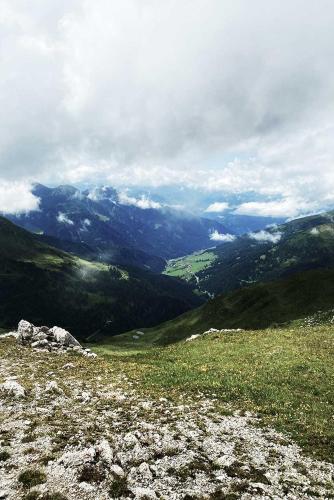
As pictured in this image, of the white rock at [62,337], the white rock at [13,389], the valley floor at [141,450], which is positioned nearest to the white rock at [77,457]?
the valley floor at [141,450]

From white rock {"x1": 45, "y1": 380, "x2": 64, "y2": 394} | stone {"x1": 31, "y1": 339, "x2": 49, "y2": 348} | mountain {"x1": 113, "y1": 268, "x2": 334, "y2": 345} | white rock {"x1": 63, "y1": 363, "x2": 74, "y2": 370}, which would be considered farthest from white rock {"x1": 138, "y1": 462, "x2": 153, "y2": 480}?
mountain {"x1": 113, "y1": 268, "x2": 334, "y2": 345}

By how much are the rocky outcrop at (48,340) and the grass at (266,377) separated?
7.80 metres

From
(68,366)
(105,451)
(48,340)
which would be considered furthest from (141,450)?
(48,340)

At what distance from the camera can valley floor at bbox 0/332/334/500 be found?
52.6ft

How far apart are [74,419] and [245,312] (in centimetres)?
14669

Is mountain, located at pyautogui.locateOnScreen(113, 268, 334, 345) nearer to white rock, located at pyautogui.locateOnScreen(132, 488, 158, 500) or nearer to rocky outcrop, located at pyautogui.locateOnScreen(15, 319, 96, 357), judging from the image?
rocky outcrop, located at pyautogui.locateOnScreen(15, 319, 96, 357)

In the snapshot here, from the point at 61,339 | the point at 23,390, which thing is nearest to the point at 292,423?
the point at 23,390

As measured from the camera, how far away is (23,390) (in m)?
27.6

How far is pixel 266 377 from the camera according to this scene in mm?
32719

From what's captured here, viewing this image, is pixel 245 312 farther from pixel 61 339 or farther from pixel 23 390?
pixel 23 390

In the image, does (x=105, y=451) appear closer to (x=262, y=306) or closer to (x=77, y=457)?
(x=77, y=457)

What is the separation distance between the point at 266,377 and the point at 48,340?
1222 inches

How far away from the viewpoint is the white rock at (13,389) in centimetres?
2698

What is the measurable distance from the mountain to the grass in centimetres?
8676
